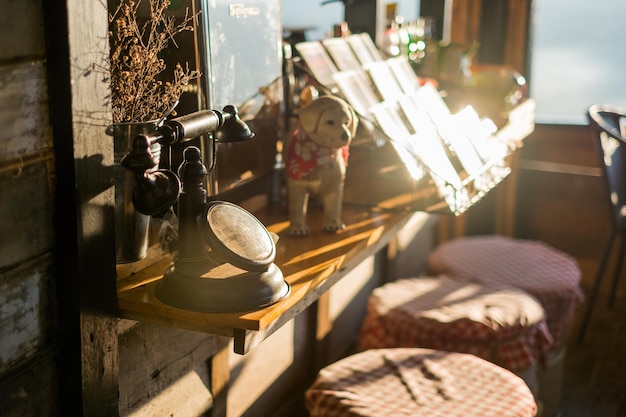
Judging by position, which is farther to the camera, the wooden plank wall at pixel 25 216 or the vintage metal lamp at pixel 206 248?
the vintage metal lamp at pixel 206 248

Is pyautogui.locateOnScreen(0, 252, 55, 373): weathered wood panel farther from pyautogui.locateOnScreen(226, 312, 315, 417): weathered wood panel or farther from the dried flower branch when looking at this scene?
pyautogui.locateOnScreen(226, 312, 315, 417): weathered wood panel

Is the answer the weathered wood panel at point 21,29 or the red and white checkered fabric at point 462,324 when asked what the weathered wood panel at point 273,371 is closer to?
the red and white checkered fabric at point 462,324

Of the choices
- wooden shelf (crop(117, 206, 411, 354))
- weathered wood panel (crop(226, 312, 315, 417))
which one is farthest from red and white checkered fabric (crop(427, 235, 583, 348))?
wooden shelf (crop(117, 206, 411, 354))

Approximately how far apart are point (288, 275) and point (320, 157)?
383 mm

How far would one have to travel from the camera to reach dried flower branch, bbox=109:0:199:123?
1.53 m

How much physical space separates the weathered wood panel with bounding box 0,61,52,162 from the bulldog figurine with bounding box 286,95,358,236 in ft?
2.39

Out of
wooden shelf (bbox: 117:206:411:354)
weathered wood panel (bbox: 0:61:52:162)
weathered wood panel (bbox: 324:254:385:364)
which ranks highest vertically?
weathered wood panel (bbox: 0:61:52:162)

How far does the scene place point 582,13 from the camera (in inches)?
298

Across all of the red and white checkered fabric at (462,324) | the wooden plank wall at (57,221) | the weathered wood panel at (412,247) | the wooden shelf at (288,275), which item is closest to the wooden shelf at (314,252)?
the wooden shelf at (288,275)

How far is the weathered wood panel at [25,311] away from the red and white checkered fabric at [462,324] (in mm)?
1382

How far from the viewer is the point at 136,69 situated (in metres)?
1.55

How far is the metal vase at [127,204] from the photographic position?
1521 millimetres

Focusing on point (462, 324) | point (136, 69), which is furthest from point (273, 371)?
point (136, 69)

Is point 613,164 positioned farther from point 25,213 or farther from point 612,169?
point 25,213
